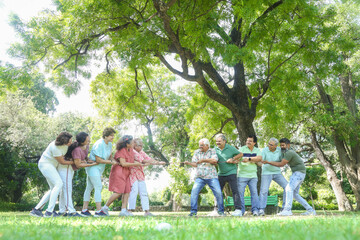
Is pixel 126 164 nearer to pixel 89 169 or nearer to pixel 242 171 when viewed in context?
pixel 89 169

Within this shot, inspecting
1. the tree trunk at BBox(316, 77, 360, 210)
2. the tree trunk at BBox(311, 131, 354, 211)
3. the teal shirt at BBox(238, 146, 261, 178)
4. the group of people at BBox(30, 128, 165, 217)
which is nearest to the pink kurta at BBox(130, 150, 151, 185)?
the group of people at BBox(30, 128, 165, 217)

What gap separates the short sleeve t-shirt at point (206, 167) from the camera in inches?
313

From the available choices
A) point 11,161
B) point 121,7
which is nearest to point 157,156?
point 11,161

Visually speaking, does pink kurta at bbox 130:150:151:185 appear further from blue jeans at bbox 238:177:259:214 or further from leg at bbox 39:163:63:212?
blue jeans at bbox 238:177:259:214

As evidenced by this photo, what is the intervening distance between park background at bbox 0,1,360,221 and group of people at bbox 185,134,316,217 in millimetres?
1872

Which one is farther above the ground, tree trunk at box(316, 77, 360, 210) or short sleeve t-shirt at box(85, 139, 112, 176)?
tree trunk at box(316, 77, 360, 210)

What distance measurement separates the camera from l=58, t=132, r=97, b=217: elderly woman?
24.7 feet

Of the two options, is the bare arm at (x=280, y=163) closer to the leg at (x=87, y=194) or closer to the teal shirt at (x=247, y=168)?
the teal shirt at (x=247, y=168)

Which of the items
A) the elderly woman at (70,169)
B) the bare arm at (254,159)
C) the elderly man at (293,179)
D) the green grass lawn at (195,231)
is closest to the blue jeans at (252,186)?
the bare arm at (254,159)

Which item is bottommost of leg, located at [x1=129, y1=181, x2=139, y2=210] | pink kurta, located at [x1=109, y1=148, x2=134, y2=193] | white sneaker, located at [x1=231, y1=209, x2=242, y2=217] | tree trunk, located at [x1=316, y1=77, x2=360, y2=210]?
white sneaker, located at [x1=231, y1=209, x2=242, y2=217]

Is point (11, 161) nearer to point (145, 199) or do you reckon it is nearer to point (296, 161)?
point (145, 199)

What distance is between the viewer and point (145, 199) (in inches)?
337

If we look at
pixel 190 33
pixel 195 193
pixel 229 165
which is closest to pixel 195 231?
pixel 195 193

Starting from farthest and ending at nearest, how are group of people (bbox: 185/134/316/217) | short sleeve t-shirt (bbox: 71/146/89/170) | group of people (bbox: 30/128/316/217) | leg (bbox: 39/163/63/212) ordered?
group of people (bbox: 185/134/316/217) → short sleeve t-shirt (bbox: 71/146/89/170) → group of people (bbox: 30/128/316/217) → leg (bbox: 39/163/63/212)
